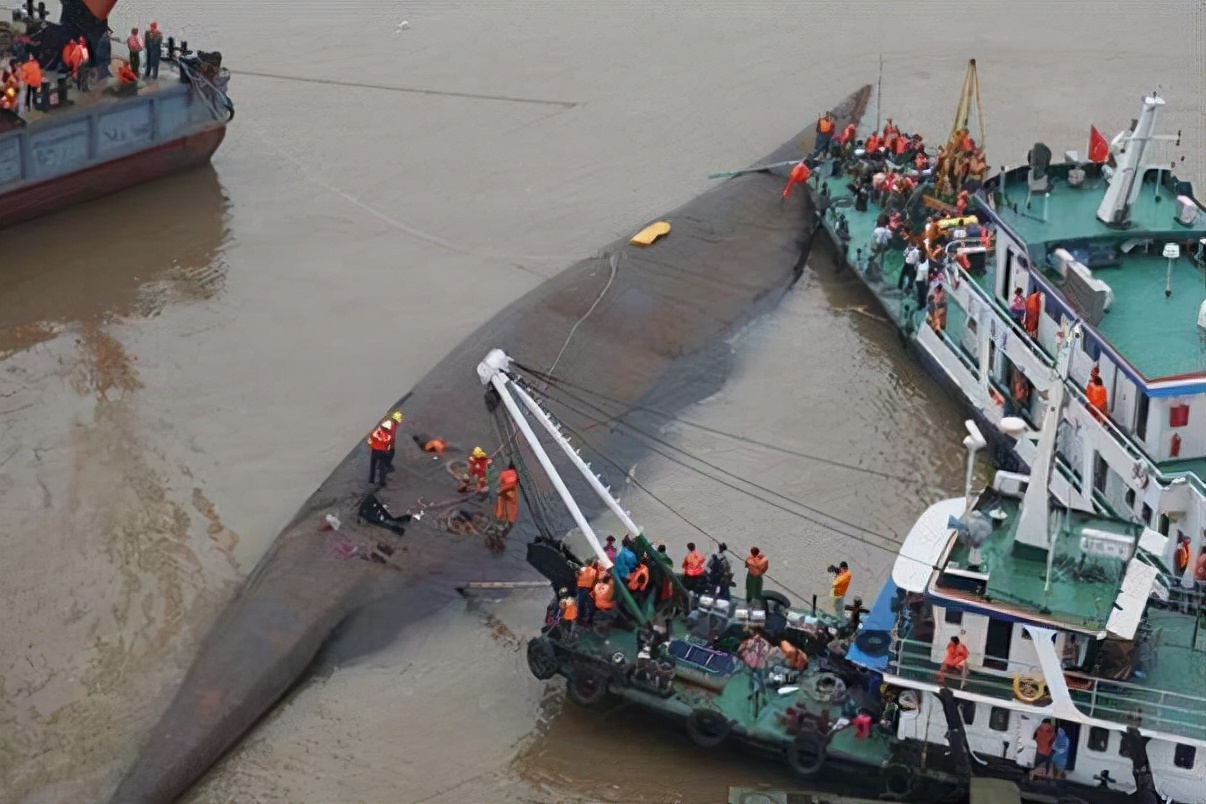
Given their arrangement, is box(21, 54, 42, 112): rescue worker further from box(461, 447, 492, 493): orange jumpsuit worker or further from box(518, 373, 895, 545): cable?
box(461, 447, 492, 493): orange jumpsuit worker

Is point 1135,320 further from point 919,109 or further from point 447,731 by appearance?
point 919,109

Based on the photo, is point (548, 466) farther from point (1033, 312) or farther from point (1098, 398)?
point (1033, 312)

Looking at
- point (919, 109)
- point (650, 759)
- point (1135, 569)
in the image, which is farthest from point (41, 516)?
point (919, 109)

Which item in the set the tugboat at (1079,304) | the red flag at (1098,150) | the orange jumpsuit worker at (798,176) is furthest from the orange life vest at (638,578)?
the orange jumpsuit worker at (798,176)

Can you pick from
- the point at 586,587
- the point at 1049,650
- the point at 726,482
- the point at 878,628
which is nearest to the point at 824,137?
the point at 726,482

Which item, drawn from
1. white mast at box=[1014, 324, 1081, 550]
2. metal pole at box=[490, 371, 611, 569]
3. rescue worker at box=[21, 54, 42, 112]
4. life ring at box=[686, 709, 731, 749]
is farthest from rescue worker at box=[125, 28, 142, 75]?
white mast at box=[1014, 324, 1081, 550]
